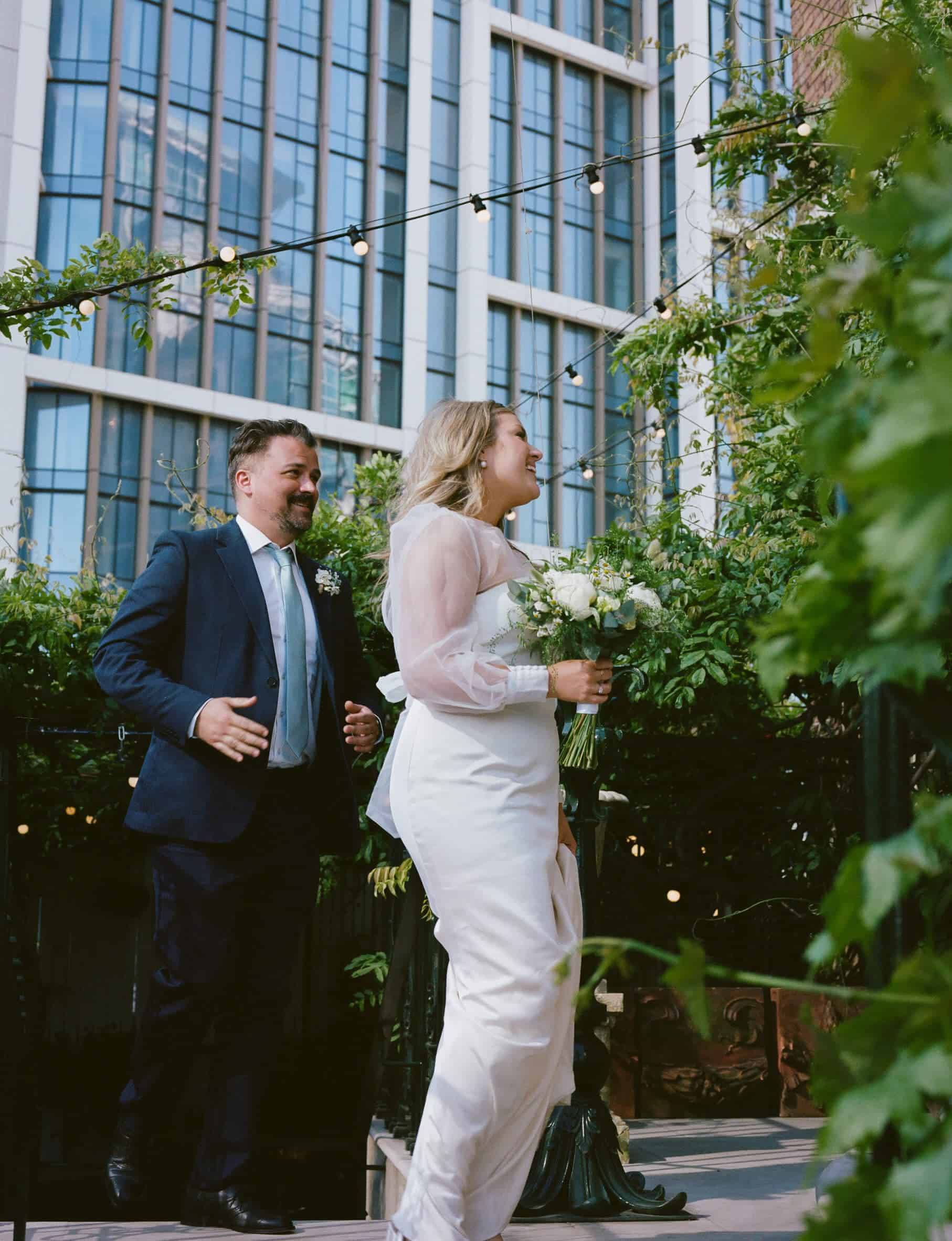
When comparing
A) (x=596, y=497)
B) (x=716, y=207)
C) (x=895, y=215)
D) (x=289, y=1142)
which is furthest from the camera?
(x=596, y=497)

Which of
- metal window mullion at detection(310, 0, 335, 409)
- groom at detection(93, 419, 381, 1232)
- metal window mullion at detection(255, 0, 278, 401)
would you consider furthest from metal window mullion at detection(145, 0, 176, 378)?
groom at detection(93, 419, 381, 1232)

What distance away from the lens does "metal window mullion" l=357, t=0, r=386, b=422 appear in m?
27.1

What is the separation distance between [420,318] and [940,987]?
28.0 meters

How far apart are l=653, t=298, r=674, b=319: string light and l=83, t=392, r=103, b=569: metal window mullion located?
1888cm

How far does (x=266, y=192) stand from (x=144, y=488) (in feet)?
22.4

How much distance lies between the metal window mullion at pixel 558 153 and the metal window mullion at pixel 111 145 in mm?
9794

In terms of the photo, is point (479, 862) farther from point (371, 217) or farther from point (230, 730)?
point (371, 217)

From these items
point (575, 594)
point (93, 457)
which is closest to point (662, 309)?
point (575, 594)

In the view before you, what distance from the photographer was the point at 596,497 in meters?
29.1

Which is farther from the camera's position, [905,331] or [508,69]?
[508,69]

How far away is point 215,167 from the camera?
25.9 m

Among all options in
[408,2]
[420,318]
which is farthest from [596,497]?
[408,2]

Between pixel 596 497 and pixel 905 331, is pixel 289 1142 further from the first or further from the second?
pixel 596 497

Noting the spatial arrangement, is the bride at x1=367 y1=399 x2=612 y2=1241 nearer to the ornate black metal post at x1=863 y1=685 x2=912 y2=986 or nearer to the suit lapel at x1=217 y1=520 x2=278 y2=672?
the suit lapel at x1=217 y1=520 x2=278 y2=672
